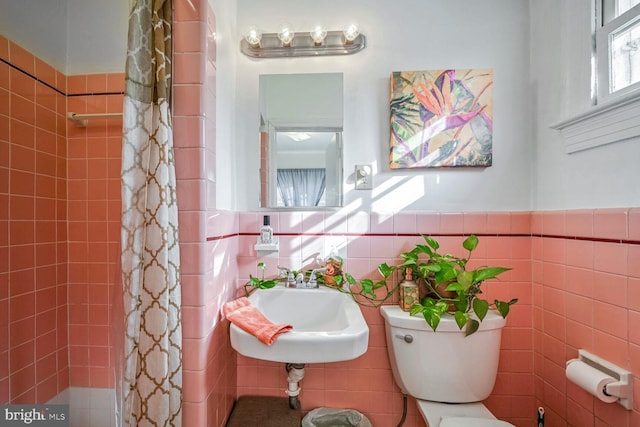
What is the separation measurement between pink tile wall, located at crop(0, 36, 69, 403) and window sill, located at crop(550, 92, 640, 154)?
2230 millimetres

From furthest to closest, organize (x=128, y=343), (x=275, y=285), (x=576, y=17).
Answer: (x=275, y=285), (x=576, y=17), (x=128, y=343)

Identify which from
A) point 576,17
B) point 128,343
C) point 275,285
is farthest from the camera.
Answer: point 275,285

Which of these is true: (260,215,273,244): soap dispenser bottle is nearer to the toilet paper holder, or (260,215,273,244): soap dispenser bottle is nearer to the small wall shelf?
the small wall shelf

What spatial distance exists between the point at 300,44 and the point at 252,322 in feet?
4.20

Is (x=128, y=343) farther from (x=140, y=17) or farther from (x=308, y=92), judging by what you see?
(x=308, y=92)

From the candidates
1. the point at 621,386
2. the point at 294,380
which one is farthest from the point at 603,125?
the point at 294,380

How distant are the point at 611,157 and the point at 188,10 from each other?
1589mm

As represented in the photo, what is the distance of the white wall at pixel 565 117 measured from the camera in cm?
92

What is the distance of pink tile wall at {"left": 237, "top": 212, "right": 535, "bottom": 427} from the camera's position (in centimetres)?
127

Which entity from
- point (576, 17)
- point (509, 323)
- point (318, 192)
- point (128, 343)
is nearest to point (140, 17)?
point (318, 192)

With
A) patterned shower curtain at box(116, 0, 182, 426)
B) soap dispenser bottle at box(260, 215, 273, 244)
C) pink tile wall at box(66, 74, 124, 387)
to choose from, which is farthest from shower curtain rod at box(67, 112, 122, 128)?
soap dispenser bottle at box(260, 215, 273, 244)

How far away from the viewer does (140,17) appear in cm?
90

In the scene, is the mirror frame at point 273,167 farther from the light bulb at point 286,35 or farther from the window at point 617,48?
the window at point 617,48

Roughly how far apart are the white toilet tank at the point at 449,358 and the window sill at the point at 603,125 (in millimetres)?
760
